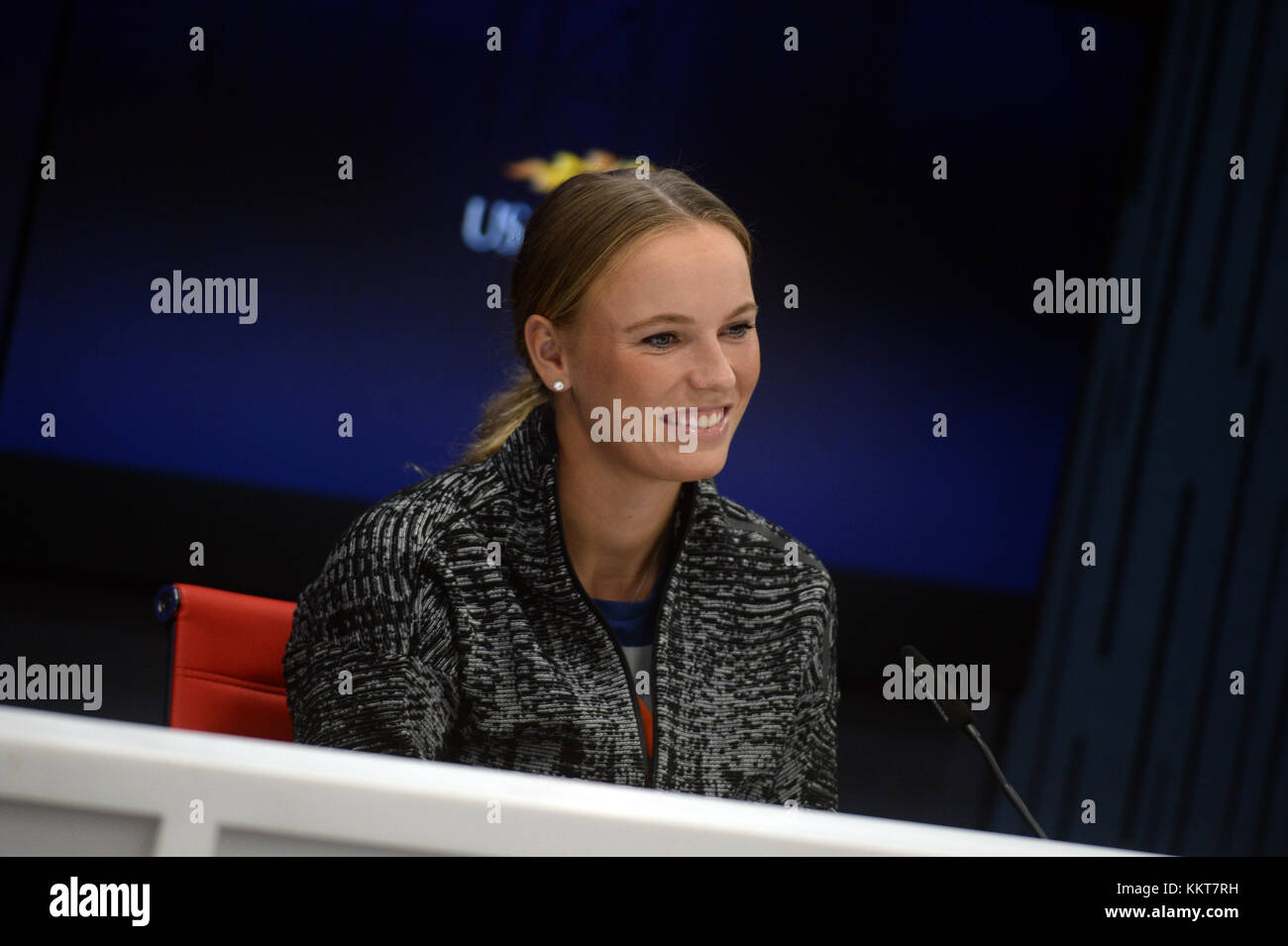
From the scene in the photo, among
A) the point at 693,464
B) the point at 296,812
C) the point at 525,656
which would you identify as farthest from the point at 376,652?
the point at 296,812

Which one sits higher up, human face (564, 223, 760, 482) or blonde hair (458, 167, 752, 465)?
blonde hair (458, 167, 752, 465)

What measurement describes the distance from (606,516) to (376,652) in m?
0.34

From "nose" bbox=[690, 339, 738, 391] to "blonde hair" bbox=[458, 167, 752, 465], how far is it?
16 cm

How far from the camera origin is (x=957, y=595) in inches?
116

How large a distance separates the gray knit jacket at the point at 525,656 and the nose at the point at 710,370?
0.65 feet

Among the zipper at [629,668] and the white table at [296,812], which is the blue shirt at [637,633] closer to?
the zipper at [629,668]

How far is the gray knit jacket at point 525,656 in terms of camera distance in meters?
1.27

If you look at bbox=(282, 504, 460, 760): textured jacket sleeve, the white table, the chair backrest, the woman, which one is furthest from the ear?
the white table

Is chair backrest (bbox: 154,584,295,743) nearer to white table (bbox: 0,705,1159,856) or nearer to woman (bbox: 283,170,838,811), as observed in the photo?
woman (bbox: 283,170,838,811)

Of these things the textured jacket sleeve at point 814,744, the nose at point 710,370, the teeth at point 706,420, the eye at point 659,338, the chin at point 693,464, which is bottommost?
the textured jacket sleeve at point 814,744

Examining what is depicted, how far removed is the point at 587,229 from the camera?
1.41 m

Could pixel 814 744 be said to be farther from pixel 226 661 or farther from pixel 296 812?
pixel 296 812

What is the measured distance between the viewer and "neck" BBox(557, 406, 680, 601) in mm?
1421

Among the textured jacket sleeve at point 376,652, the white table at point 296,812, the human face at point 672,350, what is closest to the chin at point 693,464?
the human face at point 672,350
